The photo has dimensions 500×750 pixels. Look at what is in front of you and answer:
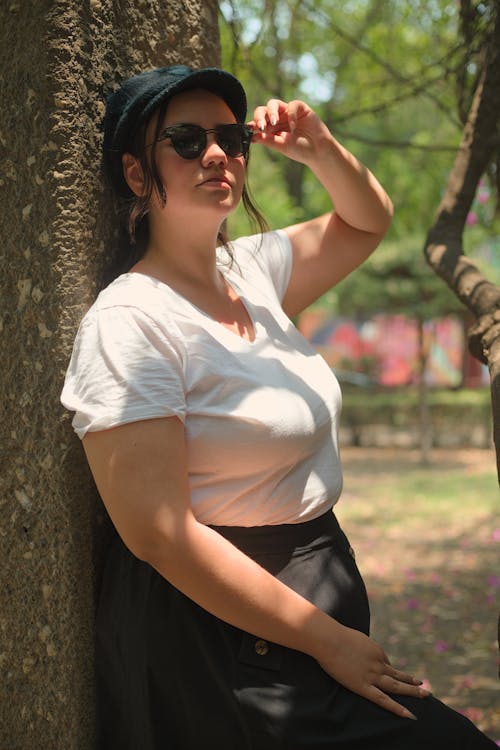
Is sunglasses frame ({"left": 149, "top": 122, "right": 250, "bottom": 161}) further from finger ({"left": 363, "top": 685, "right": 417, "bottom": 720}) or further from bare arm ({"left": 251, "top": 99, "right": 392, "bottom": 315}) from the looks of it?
finger ({"left": 363, "top": 685, "right": 417, "bottom": 720})

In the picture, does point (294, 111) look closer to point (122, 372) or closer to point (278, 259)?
point (278, 259)

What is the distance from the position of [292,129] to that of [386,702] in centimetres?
141

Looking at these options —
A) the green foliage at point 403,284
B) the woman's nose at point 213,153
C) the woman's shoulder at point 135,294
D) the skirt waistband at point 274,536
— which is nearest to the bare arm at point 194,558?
the skirt waistband at point 274,536

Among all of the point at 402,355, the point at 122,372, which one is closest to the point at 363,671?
the point at 122,372

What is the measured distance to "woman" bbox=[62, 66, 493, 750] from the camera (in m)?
1.68

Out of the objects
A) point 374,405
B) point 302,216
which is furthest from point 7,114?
point 374,405

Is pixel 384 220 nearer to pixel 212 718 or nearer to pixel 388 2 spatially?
pixel 212 718

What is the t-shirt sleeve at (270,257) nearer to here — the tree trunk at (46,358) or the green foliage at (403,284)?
the tree trunk at (46,358)

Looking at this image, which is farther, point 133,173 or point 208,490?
point 133,173

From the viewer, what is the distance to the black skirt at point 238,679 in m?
1.71

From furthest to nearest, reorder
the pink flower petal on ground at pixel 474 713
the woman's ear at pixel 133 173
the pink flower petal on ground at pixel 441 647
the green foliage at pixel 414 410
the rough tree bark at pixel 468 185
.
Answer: the green foliage at pixel 414 410
the pink flower petal on ground at pixel 441 647
the pink flower petal on ground at pixel 474 713
the rough tree bark at pixel 468 185
the woman's ear at pixel 133 173

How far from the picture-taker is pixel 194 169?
1.92 meters

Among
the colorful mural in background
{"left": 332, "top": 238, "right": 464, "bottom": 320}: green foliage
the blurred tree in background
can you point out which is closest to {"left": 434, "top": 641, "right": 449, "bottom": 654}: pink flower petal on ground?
the blurred tree in background

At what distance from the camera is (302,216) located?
11.3 m
